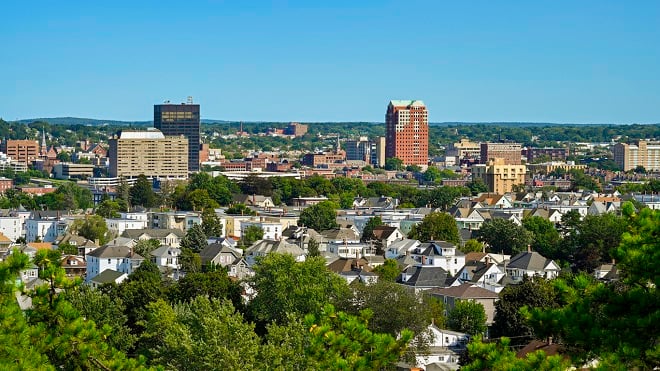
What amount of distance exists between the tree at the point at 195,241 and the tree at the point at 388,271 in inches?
461

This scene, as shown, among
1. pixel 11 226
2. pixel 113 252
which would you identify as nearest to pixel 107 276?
pixel 113 252

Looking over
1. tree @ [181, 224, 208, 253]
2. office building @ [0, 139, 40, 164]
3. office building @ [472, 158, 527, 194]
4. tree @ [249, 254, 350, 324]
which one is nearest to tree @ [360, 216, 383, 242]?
tree @ [181, 224, 208, 253]

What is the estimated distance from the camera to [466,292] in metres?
42.7

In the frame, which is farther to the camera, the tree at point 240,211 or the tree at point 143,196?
the tree at point 143,196

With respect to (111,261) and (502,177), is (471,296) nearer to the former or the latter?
(111,261)

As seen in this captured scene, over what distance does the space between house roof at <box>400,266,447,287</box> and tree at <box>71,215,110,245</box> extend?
22066 mm

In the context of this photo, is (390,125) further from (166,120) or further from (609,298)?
(609,298)

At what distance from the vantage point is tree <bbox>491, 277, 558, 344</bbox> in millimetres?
35438

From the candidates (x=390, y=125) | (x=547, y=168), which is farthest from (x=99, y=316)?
(x=390, y=125)

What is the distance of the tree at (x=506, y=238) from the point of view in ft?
203

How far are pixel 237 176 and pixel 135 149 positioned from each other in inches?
445

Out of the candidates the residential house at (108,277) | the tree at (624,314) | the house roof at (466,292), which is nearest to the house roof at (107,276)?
the residential house at (108,277)

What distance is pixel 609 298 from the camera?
1237 cm

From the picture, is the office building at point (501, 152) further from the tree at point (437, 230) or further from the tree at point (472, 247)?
the tree at point (472, 247)
